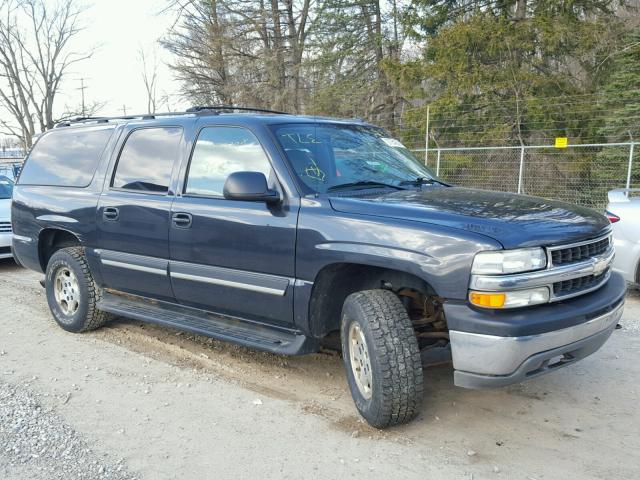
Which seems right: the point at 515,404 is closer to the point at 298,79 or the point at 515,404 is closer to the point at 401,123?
the point at 401,123

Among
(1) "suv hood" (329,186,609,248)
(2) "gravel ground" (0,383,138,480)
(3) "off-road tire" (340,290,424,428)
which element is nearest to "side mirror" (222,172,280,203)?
(1) "suv hood" (329,186,609,248)

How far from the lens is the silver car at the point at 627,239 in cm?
609

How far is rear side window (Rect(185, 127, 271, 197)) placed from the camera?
4.02m

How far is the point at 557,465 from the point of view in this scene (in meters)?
3.03

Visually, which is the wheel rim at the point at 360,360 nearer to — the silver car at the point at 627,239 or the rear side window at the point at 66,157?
the rear side window at the point at 66,157

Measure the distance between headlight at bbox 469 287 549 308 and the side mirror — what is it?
145cm

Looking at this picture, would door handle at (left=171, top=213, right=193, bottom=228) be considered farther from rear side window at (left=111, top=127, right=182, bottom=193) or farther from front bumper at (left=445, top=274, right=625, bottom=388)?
front bumper at (left=445, top=274, right=625, bottom=388)

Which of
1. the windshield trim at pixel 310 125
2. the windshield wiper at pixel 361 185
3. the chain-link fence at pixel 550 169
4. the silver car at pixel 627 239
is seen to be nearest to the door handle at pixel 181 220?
the windshield trim at pixel 310 125

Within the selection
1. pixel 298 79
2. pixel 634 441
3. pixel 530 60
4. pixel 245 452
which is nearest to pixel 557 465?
pixel 634 441

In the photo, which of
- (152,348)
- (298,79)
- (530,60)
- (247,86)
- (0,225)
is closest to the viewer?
(152,348)

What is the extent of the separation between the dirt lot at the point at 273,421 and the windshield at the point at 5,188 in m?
5.91

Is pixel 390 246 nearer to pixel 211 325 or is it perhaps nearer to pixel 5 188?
pixel 211 325

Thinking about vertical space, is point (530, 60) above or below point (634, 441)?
above

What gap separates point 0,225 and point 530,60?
1463cm
